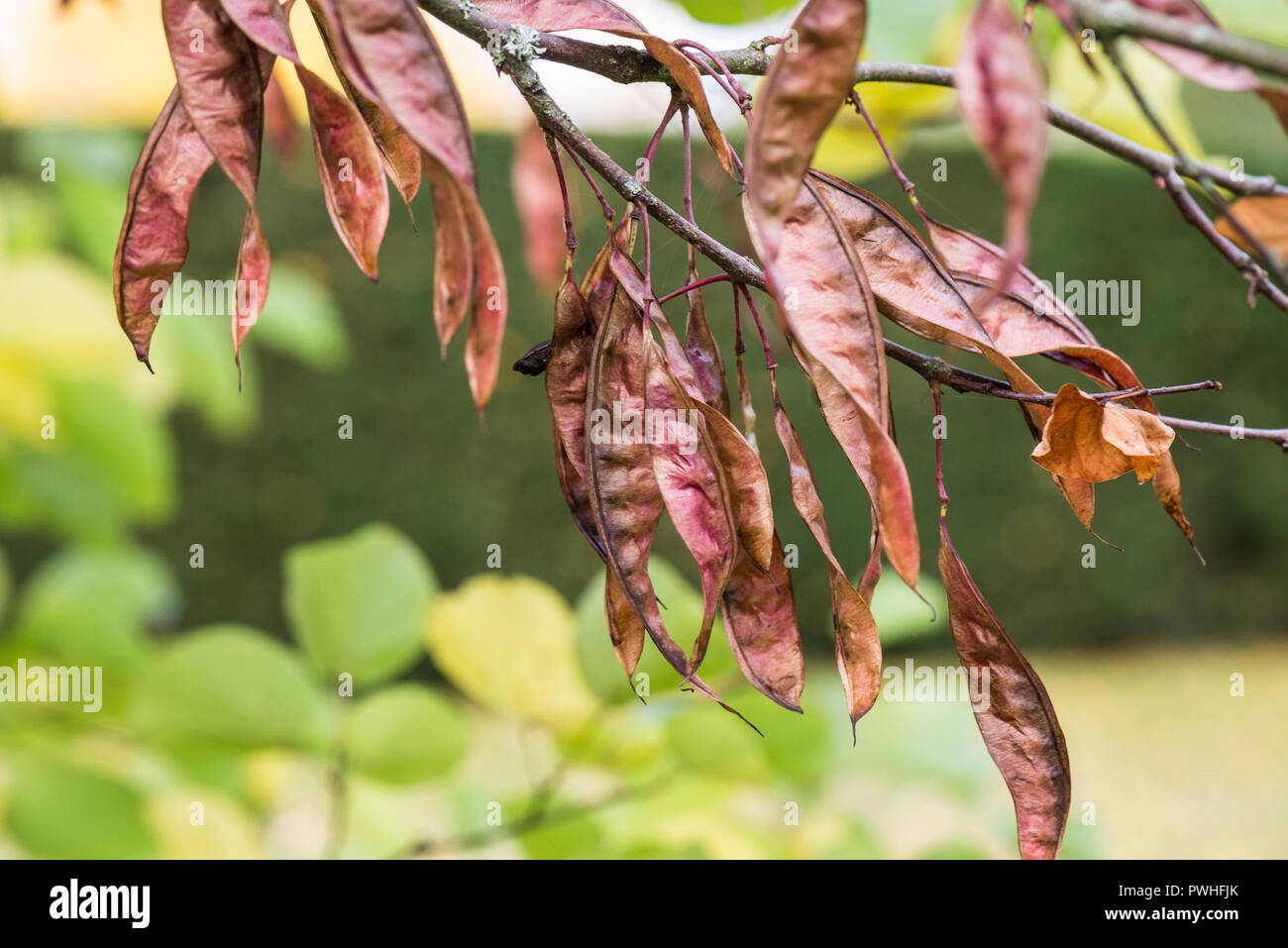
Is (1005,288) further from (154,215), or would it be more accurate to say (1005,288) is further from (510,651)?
(510,651)

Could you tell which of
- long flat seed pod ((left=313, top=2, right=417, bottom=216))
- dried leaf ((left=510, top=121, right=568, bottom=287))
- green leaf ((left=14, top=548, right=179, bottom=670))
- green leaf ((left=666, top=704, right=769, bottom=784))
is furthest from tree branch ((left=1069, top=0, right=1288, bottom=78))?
green leaf ((left=14, top=548, right=179, bottom=670))

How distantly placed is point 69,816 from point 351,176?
2.12ft

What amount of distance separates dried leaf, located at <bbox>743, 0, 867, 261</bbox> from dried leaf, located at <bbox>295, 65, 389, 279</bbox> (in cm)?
18

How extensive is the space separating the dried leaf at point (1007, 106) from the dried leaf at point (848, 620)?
141 mm

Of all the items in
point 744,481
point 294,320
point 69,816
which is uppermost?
point 294,320

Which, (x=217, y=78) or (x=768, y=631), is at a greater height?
Answer: (x=217, y=78)

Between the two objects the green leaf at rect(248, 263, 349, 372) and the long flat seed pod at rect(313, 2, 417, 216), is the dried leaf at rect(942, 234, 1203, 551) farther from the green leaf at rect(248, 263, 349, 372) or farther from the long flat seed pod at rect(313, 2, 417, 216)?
the green leaf at rect(248, 263, 349, 372)

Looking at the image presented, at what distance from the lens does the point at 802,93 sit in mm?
269

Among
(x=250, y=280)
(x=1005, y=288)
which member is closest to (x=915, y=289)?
(x=1005, y=288)

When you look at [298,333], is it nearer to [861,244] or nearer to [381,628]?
[381,628]

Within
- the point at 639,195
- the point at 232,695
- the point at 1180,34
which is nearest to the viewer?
the point at 1180,34

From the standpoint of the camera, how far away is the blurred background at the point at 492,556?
30.9 inches

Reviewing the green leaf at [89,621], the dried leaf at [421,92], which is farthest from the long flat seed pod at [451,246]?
the green leaf at [89,621]

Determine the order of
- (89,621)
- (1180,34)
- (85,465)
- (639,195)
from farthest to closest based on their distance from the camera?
1. (85,465)
2. (89,621)
3. (639,195)
4. (1180,34)
